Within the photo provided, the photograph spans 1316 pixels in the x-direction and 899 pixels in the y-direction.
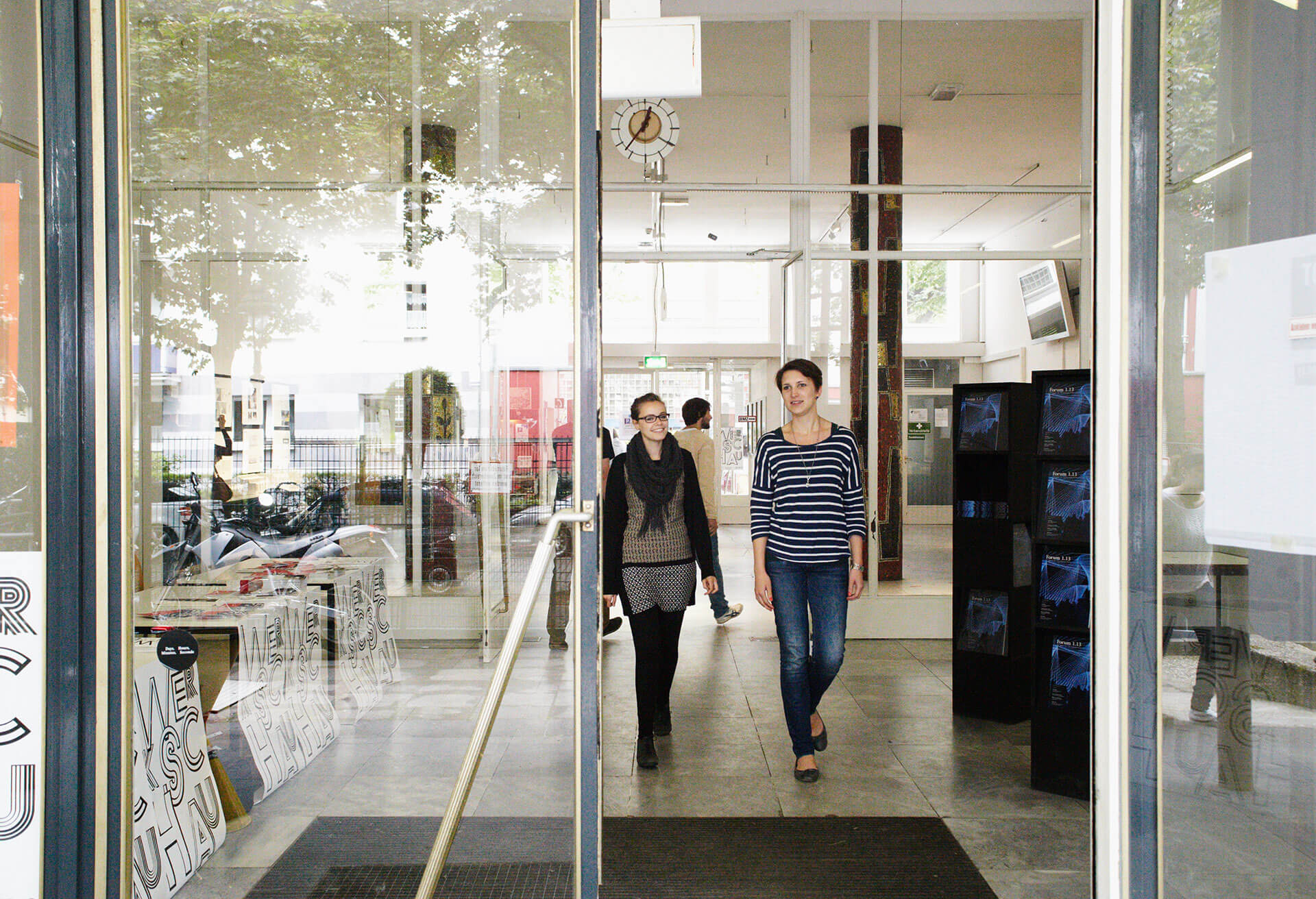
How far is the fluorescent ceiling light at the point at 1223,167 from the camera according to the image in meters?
1.67

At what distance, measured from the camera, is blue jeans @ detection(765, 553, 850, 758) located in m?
3.44

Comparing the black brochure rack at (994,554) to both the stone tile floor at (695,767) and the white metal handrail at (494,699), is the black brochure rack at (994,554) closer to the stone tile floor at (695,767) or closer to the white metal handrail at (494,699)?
the stone tile floor at (695,767)

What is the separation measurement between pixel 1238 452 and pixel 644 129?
5375 mm

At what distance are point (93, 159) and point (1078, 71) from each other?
6848 mm

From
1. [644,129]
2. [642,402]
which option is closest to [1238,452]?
[642,402]

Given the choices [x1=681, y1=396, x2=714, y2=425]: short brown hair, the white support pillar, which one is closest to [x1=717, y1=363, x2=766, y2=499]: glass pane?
the white support pillar

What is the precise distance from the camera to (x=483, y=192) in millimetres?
2791

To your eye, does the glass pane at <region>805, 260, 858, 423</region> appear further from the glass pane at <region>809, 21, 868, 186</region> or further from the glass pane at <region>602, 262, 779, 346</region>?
the glass pane at <region>602, 262, 779, 346</region>

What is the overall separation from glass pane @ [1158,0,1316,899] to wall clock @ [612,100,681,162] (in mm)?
4899

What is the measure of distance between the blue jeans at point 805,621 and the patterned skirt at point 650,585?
1.44 feet

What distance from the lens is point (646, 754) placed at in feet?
12.3

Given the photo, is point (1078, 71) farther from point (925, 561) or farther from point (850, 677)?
point (850, 677)

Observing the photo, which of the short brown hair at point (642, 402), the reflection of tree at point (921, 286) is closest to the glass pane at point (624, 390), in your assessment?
the reflection of tree at point (921, 286)

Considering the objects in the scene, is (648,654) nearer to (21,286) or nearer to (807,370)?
(807,370)
